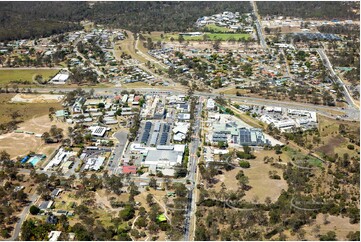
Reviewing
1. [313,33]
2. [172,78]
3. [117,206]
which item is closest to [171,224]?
[117,206]

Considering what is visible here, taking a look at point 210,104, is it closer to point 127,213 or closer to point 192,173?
point 192,173

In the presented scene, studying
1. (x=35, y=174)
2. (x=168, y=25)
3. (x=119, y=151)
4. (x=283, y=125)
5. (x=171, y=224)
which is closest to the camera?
(x=171, y=224)

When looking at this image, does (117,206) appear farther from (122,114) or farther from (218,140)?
(122,114)

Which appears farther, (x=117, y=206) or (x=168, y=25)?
(x=168, y=25)

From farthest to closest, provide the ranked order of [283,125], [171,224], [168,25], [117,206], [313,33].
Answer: [168,25]
[313,33]
[283,125]
[117,206]
[171,224]

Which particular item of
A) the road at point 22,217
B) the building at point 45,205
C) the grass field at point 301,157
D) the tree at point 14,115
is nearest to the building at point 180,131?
the grass field at point 301,157
